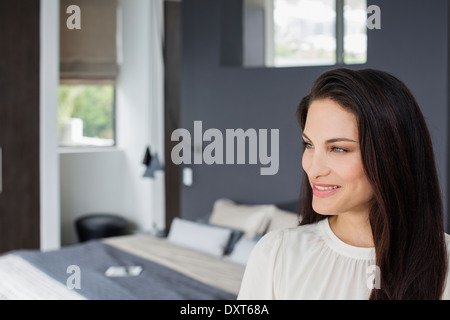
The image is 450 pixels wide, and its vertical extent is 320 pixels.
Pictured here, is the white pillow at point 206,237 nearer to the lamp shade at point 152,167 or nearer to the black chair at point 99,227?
the lamp shade at point 152,167

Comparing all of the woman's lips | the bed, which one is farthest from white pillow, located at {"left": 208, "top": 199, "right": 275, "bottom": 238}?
the woman's lips

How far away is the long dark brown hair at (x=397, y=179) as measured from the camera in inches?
29.4

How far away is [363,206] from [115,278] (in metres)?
1.87

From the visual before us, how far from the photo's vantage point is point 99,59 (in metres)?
4.03

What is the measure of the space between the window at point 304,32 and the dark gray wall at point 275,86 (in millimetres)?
65

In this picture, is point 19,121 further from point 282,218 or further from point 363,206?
point 363,206

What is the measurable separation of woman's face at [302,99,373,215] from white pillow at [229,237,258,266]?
188 centimetres

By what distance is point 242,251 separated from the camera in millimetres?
2693

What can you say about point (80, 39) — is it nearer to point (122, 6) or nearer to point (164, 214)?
point (122, 6)

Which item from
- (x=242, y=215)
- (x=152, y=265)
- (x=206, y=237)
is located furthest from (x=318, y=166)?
(x=206, y=237)

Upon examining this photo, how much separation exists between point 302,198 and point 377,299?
20 centimetres

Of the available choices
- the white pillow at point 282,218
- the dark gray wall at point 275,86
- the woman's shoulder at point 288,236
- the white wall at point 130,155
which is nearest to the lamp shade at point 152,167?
the white wall at point 130,155

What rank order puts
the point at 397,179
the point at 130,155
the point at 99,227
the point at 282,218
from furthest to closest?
1. the point at 130,155
2. the point at 99,227
3. the point at 282,218
4. the point at 397,179
